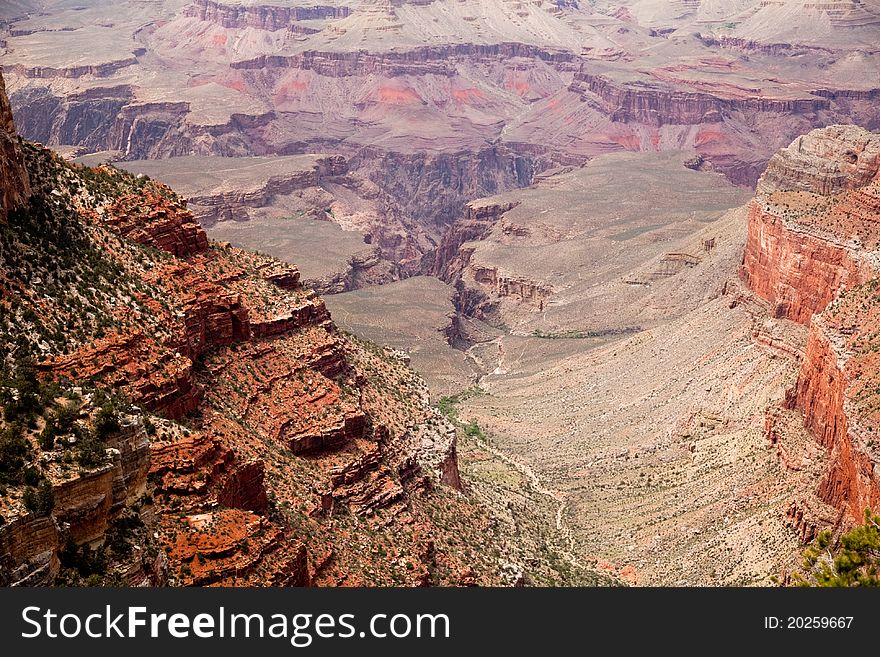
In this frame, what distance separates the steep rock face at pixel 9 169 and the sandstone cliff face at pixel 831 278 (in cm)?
2993

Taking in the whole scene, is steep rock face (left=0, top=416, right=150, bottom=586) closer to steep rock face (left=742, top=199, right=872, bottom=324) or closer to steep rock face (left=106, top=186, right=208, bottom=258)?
steep rock face (left=106, top=186, right=208, bottom=258)

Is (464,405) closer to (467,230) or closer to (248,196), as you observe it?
(467,230)

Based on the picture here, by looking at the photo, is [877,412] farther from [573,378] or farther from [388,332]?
[388,332]

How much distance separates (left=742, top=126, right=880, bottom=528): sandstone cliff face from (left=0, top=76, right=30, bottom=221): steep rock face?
2993cm

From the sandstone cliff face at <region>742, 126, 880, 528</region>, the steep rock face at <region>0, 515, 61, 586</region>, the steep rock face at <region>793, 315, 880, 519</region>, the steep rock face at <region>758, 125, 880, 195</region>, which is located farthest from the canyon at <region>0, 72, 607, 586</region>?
the steep rock face at <region>758, 125, 880, 195</region>

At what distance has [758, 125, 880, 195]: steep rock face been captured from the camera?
78.9 m

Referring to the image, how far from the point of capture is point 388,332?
109 metres

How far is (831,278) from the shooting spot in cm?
7125

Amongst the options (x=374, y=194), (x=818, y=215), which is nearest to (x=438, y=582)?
(x=818, y=215)

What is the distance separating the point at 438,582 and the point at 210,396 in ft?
32.8

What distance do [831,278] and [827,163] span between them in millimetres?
13736

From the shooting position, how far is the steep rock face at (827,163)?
7888cm

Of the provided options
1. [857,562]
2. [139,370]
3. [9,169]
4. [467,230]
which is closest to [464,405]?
[9,169]

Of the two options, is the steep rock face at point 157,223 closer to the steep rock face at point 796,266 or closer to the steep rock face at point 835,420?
the steep rock face at point 835,420
